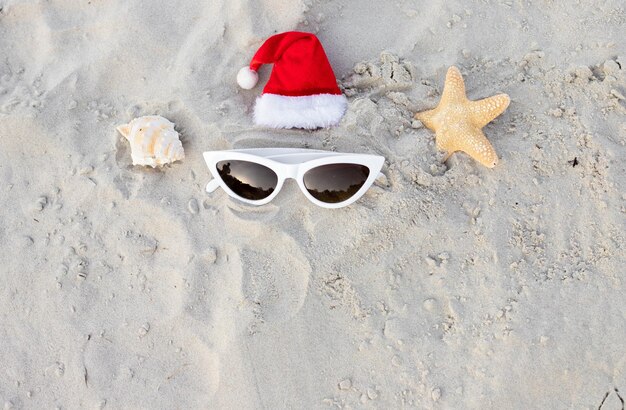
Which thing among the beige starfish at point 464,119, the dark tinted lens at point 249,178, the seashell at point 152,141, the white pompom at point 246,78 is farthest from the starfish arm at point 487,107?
the seashell at point 152,141

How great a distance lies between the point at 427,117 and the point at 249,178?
3.15ft

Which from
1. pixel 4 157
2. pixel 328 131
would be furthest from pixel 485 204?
pixel 4 157

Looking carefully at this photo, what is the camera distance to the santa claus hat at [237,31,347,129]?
284cm

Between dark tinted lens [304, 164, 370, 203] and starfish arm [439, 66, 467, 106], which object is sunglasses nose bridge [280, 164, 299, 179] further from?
starfish arm [439, 66, 467, 106]

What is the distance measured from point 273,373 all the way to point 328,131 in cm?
123

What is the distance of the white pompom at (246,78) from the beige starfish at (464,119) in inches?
38.2

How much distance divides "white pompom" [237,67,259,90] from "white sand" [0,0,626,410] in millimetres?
91

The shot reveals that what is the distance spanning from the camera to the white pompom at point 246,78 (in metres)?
2.93

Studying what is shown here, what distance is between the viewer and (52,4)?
320cm

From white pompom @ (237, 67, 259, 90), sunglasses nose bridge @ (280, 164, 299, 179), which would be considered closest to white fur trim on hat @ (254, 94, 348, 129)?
white pompom @ (237, 67, 259, 90)

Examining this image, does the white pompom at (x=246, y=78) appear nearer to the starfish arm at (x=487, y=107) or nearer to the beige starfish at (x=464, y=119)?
the beige starfish at (x=464, y=119)

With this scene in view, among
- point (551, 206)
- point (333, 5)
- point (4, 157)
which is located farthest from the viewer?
point (333, 5)

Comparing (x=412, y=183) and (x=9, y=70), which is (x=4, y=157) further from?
(x=412, y=183)

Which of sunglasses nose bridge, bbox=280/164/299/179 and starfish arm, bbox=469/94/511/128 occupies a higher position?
starfish arm, bbox=469/94/511/128
